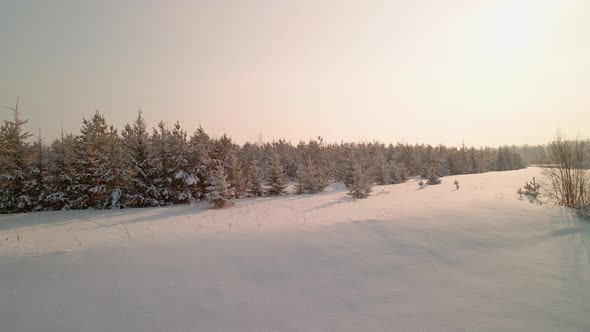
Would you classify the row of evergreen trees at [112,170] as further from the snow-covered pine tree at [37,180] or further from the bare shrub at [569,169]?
the bare shrub at [569,169]

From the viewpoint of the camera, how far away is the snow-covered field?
3.63 metres

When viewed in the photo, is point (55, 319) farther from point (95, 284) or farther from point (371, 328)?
point (371, 328)

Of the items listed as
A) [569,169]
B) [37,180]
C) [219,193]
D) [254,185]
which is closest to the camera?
[569,169]

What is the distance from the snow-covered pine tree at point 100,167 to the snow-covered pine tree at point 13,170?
3245 millimetres

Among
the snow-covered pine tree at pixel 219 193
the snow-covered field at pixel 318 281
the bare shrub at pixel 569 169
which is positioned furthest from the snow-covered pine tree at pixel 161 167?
the bare shrub at pixel 569 169

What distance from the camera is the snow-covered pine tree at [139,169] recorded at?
1708 centimetres

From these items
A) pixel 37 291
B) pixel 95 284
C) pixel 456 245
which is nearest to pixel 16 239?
pixel 37 291

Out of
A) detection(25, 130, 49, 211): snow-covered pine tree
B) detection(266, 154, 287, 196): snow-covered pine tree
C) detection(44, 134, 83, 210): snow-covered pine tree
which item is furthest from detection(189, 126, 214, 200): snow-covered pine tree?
detection(25, 130, 49, 211): snow-covered pine tree

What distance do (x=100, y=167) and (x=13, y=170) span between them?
18.0 ft

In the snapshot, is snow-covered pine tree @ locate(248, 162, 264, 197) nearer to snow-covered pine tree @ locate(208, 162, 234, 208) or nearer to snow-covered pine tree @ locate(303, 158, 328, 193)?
snow-covered pine tree @ locate(303, 158, 328, 193)

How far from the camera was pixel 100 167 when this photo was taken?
16422 mm

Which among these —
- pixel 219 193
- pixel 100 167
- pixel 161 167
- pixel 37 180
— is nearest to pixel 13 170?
pixel 37 180

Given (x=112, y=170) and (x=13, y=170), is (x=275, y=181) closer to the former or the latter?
(x=112, y=170)

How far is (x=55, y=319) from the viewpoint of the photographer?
363 cm
